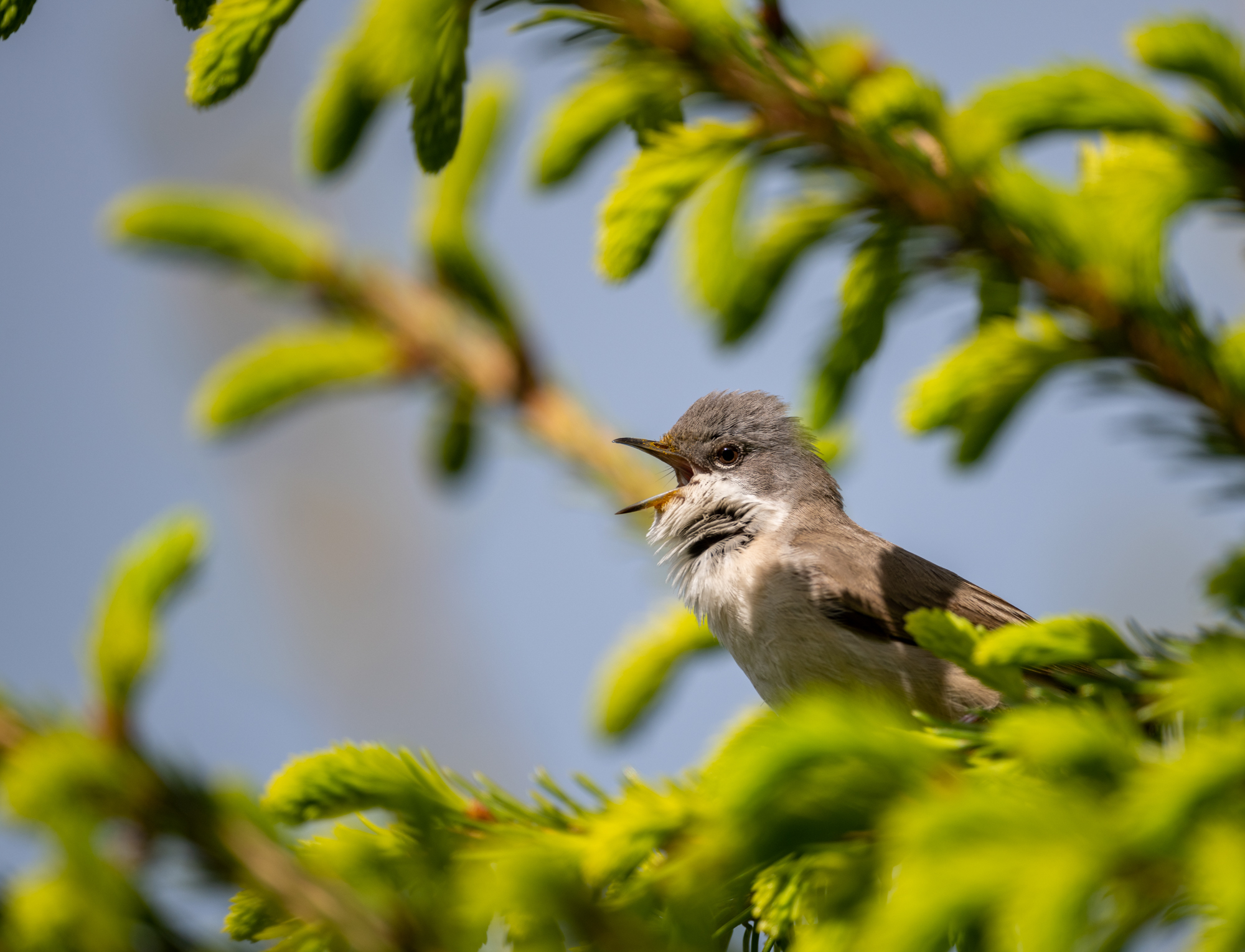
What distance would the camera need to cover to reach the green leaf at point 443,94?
1.69 meters

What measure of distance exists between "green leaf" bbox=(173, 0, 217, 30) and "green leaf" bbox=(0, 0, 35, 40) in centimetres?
24

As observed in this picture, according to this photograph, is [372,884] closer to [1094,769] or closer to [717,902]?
[717,902]

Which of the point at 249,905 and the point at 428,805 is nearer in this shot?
the point at 249,905

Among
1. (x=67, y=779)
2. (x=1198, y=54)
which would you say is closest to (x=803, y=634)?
(x=1198, y=54)

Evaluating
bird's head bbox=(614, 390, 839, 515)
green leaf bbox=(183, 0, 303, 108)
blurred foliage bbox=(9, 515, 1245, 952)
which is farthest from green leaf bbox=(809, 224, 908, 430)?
bird's head bbox=(614, 390, 839, 515)

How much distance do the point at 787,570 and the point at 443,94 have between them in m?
2.51

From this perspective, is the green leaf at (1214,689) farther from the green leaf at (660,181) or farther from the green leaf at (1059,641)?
the green leaf at (660,181)

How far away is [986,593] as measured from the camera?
13.6 ft

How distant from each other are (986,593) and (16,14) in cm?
384

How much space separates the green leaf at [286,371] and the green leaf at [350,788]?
1771 mm

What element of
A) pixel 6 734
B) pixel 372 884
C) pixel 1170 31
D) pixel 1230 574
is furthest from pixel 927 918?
pixel 1170 31

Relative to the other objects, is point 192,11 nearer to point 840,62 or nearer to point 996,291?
point 840,62

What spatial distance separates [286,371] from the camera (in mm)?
3180

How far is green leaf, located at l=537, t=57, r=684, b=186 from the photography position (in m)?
1.81
